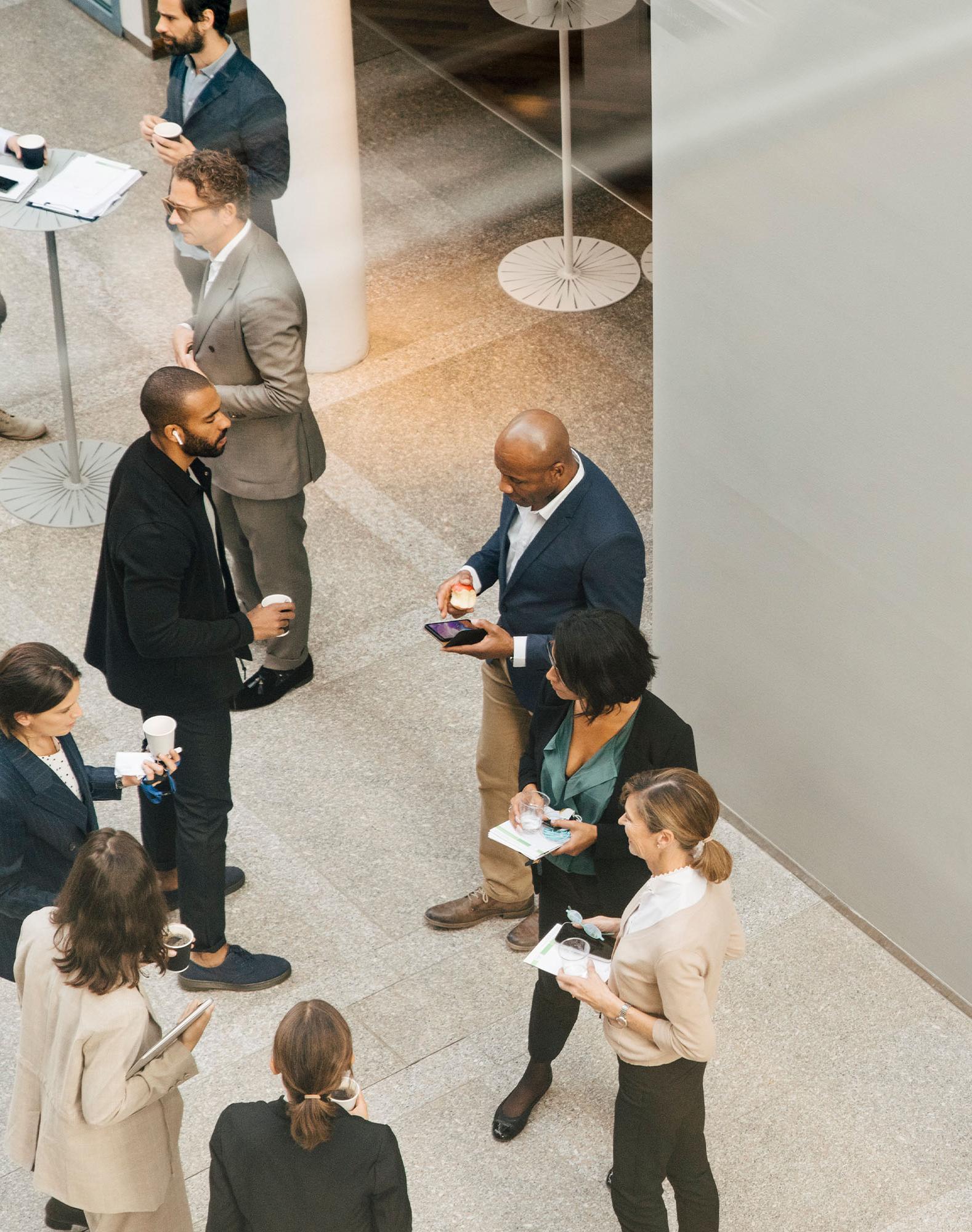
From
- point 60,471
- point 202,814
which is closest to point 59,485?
point 60,471

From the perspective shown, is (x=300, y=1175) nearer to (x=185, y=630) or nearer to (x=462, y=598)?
(x=185, y=630)

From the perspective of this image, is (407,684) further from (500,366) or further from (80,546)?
(500,366)

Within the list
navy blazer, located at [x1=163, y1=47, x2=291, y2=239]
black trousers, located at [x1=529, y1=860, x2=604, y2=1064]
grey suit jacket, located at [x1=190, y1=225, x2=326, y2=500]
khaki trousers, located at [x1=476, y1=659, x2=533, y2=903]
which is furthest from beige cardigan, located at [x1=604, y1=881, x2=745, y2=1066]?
navy blazer, located at [x1=163, y1=47, x2=291, y2=239]

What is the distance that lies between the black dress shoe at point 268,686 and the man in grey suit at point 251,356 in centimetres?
43

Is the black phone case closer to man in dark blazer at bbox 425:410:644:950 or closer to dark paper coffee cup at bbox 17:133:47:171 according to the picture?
man in dark blazer at bbox 425:410:644:950

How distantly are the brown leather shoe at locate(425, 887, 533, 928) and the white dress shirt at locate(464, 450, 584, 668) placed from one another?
113cm

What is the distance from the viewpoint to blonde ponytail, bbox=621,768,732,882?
11.7 feet

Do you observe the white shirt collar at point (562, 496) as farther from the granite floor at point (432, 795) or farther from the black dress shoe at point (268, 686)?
the black dress shoe at point (268, 686)

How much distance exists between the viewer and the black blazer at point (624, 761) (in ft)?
13.4

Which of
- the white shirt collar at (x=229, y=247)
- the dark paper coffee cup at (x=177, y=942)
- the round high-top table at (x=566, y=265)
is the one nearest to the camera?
the dark paper coffee cup at (x=177, y=942)

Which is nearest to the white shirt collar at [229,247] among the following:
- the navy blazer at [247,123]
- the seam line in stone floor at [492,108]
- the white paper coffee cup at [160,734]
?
the navy blazer at [247,123]

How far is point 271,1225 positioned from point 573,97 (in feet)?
27.7

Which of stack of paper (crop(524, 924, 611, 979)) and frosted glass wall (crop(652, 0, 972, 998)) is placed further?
frosted glass wall (crop(652, 0, 972, 998))

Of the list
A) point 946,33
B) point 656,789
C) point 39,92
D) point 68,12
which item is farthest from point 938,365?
point 68,12
